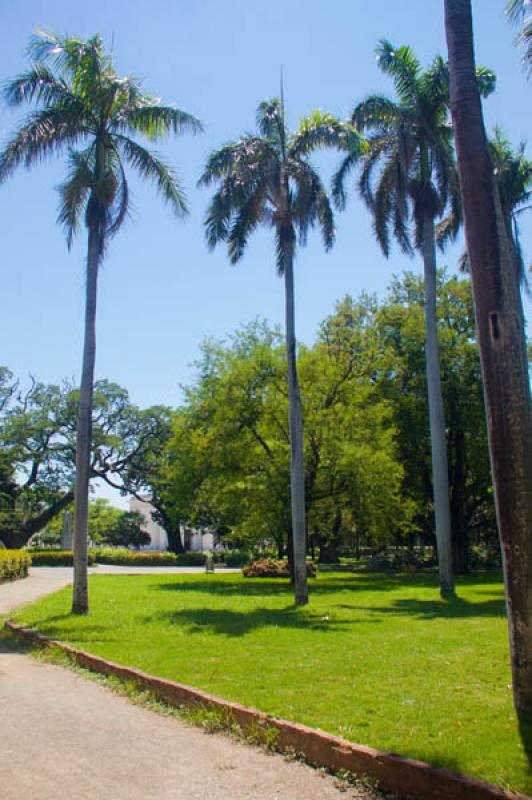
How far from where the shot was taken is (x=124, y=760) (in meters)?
5.90

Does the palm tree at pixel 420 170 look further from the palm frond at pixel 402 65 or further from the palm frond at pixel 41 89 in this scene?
the palm frond at pixel 41 89

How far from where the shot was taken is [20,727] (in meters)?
6.90

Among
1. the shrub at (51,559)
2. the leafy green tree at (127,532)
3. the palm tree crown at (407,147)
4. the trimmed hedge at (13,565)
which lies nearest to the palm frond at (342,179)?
the palm tree crown at (407,147)

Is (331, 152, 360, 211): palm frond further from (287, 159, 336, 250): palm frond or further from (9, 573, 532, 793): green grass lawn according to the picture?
(9, 573, 532, 793): green grass lawn

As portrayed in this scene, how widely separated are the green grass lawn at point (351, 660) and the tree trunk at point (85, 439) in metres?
0.81

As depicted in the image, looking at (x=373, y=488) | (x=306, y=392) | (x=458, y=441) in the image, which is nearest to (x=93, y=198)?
(x=306, y=392)

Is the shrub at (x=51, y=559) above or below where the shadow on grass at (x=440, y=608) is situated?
above

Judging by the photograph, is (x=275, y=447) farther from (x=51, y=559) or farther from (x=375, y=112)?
(x=51, y=559)

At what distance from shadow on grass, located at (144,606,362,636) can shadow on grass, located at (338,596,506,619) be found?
→ 188 centimetres

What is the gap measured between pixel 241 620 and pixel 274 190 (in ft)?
37.4

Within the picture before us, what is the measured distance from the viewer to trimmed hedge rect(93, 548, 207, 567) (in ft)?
177

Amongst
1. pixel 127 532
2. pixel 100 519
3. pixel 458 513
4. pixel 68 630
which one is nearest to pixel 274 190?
pixel 68 630

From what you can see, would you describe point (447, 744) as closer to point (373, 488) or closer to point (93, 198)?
point (93, 198)

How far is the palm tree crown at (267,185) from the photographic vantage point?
19188mm
